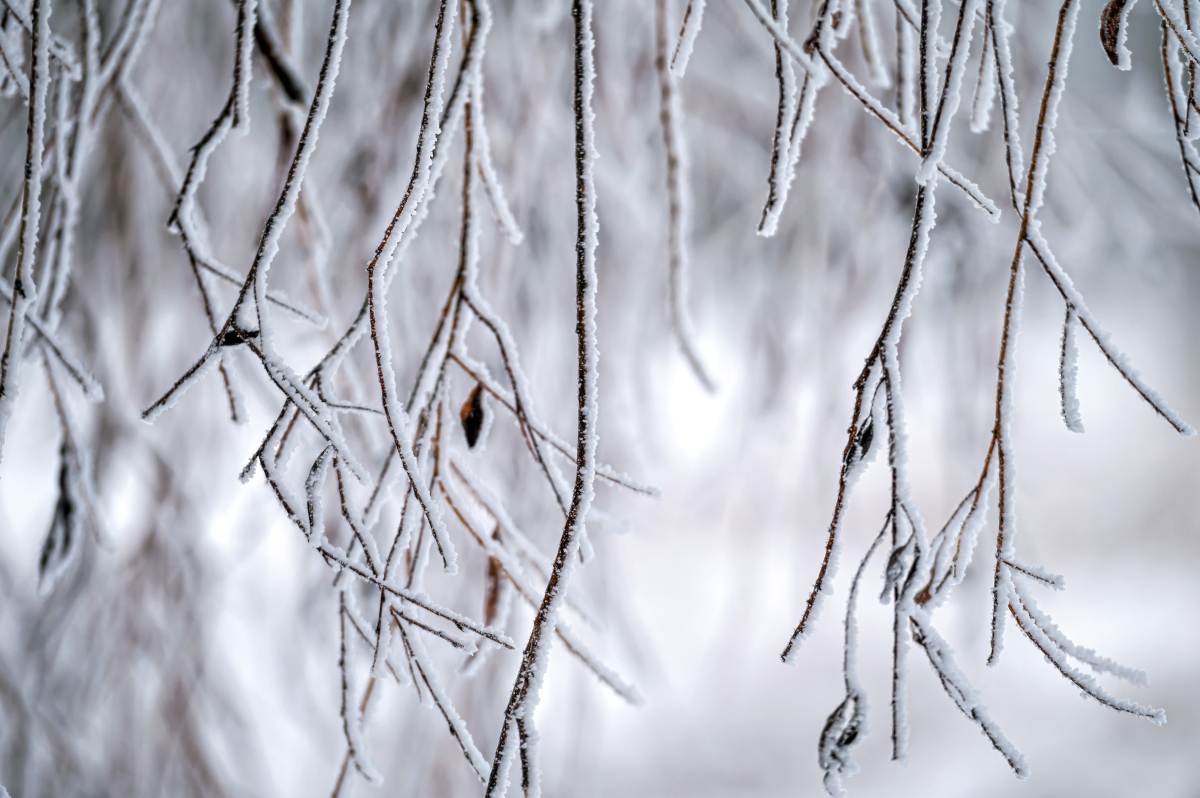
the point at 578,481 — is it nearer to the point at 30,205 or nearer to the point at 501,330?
the point at 501,330

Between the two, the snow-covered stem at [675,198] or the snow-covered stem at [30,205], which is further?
the snow-covered stem at [675,198]

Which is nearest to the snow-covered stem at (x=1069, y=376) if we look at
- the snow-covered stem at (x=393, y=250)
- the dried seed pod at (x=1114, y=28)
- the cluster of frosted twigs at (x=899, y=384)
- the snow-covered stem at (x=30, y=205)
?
the cluster of frosted twigs at (x=899, y=384)

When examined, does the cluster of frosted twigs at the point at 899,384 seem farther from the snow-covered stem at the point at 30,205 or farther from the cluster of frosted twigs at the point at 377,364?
the snow-covered stem at the point at 30,205

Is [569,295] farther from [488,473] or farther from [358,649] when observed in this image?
[358,649]

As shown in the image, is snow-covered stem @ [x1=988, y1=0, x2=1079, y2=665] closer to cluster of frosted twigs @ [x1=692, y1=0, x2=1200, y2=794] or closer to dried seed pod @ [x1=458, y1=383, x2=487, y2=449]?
cluster of frosted twigs @ [x1=692, y1=0, x2=1200, y2=794]

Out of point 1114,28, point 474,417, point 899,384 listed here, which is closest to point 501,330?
point 474,417

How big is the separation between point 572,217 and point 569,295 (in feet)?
0.27

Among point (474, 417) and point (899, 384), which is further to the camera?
point (474, 417)

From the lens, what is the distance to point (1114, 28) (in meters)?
0.31

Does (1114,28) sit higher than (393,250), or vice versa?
(1114,28)

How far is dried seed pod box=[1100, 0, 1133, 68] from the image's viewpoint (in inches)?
11.6

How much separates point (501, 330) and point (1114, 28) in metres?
0.27

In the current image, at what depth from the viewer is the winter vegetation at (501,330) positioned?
0.28m

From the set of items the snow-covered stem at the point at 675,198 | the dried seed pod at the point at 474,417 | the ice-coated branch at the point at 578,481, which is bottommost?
the ice-coated branch at the point at 578,481
